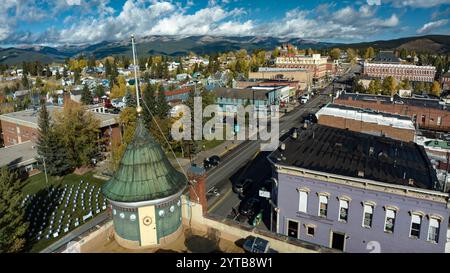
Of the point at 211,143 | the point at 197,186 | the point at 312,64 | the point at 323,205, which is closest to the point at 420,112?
the point at 211,143

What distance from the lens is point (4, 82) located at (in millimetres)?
151000

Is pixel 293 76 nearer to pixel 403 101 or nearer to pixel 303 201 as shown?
pixel 403 101

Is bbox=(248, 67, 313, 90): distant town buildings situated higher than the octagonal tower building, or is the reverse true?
bbox=(248, 67, 313, 90): distant town buildings

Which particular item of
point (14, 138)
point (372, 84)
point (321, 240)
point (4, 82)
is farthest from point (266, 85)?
point (4, 82)

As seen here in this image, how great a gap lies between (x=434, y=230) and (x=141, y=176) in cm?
1931

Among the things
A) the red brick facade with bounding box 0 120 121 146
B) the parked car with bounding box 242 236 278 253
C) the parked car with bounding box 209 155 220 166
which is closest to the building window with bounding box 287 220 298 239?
the parked car with bounding box 242 236 278 253

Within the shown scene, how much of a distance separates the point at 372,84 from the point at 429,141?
51.3 meters

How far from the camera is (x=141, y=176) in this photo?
10.1 meters

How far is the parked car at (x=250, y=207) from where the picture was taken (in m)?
30.4

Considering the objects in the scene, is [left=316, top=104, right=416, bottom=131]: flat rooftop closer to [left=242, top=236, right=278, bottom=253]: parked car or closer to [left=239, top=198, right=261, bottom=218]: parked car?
[left=239, top=198, right=261, bottom=218]: parked car

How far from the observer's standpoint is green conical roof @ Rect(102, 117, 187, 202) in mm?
9914

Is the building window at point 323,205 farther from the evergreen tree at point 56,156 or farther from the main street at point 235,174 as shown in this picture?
the evergreen tree at point 56,156

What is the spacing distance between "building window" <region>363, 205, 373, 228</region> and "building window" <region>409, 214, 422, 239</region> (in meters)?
2.39

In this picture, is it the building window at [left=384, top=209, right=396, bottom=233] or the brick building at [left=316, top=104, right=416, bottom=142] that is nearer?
→ the building window at [left=384, top=209, right=396, bottom=233]
